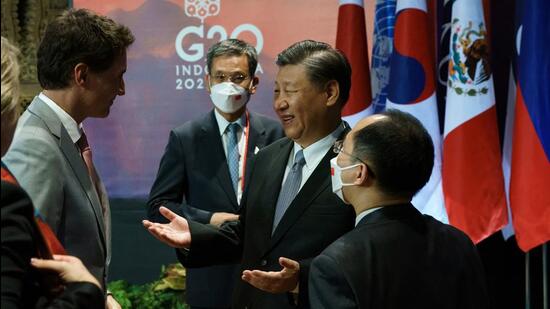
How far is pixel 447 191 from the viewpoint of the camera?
4508 mm

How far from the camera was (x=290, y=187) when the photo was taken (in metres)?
2.94

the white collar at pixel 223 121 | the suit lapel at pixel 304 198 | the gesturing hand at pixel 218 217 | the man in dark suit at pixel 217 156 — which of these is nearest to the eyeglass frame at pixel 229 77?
the man in dark suit at pixel 217 156

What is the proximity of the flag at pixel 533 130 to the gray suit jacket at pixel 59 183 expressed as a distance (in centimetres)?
258

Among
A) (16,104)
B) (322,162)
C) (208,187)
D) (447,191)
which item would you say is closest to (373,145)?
(322,162)

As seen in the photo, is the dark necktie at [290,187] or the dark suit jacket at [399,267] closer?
the dark suit jacket at [399,267]

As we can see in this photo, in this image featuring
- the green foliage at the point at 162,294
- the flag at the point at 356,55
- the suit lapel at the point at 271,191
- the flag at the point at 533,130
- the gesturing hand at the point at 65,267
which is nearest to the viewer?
the gesturing hand at the point at 65,267

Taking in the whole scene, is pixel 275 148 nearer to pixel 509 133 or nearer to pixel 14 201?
pixel 14 201

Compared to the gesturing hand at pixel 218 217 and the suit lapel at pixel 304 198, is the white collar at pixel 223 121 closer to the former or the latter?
the gesturing hand at pixel 218 217

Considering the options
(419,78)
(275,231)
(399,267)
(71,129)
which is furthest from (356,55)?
(399,267)

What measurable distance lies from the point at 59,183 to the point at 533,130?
2823 millimetres

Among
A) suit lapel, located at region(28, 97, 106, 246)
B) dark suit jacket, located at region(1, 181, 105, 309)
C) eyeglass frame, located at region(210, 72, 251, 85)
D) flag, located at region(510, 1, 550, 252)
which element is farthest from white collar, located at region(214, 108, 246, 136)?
dark suit jacket, located at region(1, 181, 105, 309)

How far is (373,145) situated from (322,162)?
0.58 meters

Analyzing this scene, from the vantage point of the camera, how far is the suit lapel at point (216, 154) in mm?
3959

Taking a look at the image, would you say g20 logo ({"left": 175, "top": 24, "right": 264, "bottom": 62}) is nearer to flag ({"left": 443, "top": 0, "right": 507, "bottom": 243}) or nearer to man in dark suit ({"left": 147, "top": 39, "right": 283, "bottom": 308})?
man in dark suit ({"left": 147, "top": 39, "right": 283, "bottom": 308})
